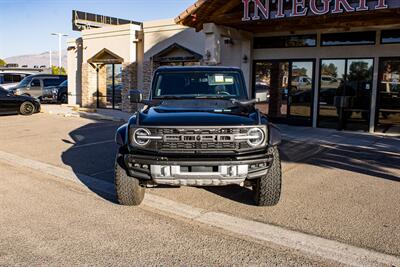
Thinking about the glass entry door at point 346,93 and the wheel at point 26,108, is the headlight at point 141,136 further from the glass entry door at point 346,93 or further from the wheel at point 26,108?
the wheel at point 26,108

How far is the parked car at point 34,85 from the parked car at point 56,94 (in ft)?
0.86

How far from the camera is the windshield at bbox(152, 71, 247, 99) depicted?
6.23 meters

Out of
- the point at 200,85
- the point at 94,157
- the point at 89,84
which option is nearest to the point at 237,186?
the point at 200,85

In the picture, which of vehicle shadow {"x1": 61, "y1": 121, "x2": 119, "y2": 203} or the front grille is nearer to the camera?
the front grille

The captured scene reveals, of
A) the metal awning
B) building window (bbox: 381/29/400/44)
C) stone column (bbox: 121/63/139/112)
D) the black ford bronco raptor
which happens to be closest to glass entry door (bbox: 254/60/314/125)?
the metal awning

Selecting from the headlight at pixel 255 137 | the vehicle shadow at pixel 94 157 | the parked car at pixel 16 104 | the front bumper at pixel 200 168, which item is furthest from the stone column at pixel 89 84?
the headlight at pixel 255 137

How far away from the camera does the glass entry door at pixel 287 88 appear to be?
13.7 metres

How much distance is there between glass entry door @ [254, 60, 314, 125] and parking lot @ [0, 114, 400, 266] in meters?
5.39

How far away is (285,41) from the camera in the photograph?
45.4 feet

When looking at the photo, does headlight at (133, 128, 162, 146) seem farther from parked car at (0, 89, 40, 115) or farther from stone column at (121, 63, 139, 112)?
parked car at (0, 89, 40, 115)

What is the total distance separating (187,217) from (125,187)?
2.91 feet

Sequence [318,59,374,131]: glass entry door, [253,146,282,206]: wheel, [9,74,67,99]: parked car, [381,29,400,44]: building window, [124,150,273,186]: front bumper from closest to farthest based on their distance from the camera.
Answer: [124,150,273,186]: front bumper
[253,146,282,206]: wheel
[381,29,400,44]: building window
[318,59,374,131]: glass entry door
[9,74,67,99]: parked car

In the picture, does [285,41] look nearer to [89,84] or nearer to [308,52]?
[308,52]

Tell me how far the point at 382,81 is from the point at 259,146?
900 cm
